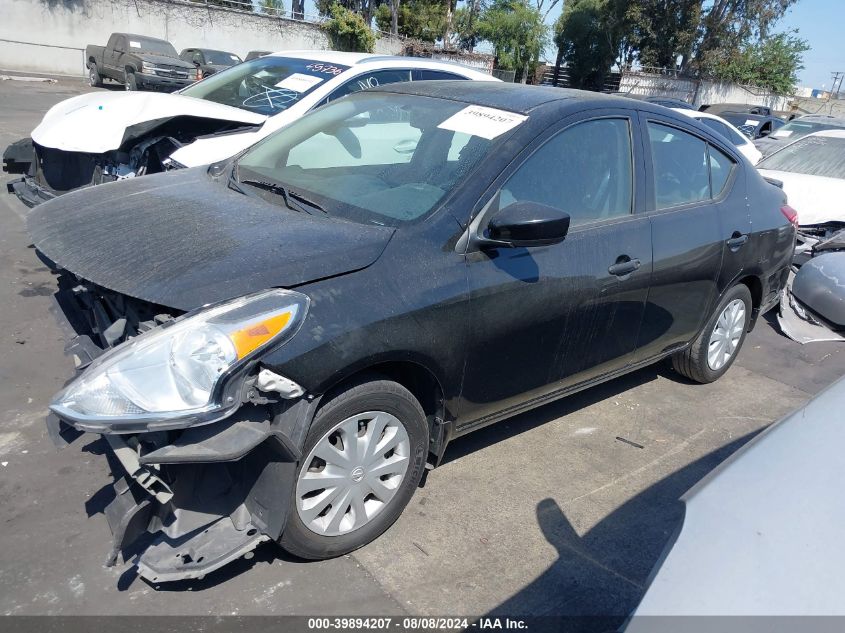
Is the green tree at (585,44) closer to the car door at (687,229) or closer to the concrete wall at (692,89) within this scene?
the concrete wall at (692,89)

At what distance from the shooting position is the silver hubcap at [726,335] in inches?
190

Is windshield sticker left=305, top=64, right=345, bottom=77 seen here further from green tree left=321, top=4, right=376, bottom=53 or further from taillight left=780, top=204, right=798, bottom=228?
green tree left=321, top=4, right=376, bottom=53

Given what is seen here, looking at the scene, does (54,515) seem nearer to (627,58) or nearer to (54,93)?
(54,93)

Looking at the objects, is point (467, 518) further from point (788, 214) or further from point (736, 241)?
point (788, 214)

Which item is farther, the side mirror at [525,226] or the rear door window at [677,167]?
the rear door window at [677,167]

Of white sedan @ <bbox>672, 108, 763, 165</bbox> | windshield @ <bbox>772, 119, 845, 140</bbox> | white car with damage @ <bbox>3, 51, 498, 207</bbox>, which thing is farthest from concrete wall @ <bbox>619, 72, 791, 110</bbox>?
white car with damage @ <bbox>3, 51, 498, 207</bbox>

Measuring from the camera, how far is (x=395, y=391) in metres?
2.79

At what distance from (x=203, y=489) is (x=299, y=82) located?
489cm

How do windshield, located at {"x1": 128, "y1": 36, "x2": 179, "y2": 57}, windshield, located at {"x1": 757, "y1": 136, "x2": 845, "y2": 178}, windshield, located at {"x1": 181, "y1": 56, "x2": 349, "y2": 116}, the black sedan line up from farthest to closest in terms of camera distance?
1. windshield, located at {"x1": 128, "y1": 36, "x2": 179, "y2": 57}
2. windshield, located at {"x1": 757, "y1": 136, "x2": 845, "y2": 178}
3. windshield, located at {"x1": 181, "y1": 56, "x2": 349, "y2": 116}
4. the black sedan

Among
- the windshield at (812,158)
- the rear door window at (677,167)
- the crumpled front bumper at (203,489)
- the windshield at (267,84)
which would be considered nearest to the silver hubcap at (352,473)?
the crumpled front bumper at (203,489)

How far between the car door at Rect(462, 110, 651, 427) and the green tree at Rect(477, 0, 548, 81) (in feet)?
132

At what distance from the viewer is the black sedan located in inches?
93.3

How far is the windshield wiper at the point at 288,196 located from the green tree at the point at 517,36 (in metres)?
40.6

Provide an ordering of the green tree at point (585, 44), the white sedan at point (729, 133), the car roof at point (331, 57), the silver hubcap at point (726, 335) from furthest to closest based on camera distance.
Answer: the green tree at point (585, 44) < the white sedan at point (729, 133) < the car roof at point (331, 57) < the silver hubcap at point (726, 335)
